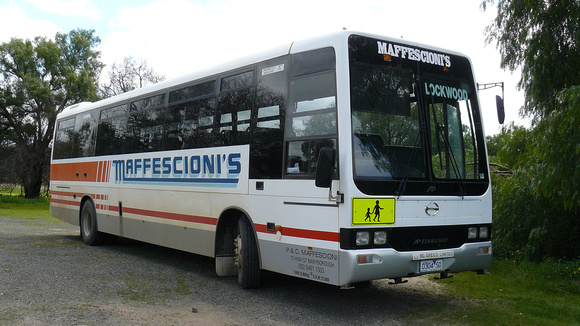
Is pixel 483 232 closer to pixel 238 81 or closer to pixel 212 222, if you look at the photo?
pixel 212 222

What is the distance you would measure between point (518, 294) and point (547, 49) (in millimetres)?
4628

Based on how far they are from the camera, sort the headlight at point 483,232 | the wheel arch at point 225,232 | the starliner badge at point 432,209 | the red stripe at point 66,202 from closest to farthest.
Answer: the starliner badge at point 432,209 → the headlight at point 483,232 → the wheel arch at point 225,232 → the red stripe at point 66,202

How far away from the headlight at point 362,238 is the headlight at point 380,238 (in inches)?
3.9

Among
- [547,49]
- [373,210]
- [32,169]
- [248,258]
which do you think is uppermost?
[547,49]

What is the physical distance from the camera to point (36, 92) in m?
33.7

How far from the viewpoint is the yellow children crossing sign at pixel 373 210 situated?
6.23 metres

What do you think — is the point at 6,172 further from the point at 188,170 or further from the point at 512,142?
the point at 512,142

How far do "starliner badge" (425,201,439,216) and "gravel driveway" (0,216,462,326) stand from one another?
4.06 ft

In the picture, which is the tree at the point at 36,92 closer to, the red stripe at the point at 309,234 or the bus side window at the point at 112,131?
the bus side window at the point at 112,131

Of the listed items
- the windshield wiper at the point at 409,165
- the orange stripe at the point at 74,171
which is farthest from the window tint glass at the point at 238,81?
the orange stripe at the point at 74,171

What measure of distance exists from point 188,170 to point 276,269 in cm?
290

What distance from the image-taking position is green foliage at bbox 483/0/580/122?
9.73m

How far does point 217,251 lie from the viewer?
27.9ft

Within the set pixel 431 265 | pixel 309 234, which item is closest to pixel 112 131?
pixel 309 234
